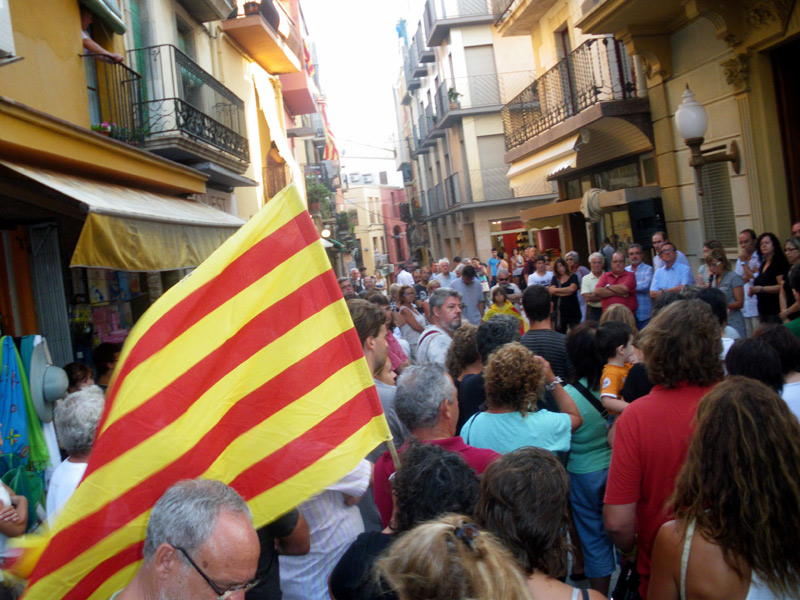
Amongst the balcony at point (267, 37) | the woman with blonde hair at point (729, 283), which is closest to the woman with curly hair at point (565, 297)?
the woman with blonde hair at point (729, 283)

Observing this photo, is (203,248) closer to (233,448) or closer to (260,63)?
(233,448)

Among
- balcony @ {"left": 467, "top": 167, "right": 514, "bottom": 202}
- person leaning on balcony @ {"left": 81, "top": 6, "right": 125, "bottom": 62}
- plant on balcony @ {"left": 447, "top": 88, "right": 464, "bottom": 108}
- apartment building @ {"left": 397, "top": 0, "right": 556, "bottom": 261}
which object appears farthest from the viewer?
balcony @ {"left": 467, "top": 167, "right": 514, "bottom": 202}

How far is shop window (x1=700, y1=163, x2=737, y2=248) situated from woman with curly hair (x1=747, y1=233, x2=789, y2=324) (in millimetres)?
2568

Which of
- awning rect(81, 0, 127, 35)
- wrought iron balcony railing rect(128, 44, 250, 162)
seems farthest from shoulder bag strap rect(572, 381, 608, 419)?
wrought iron balcony railing rect(128, 44, 250, 162)

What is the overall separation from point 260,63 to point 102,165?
38.4 feet

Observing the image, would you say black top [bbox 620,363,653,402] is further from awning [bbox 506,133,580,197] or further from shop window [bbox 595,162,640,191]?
awning [bbox 506,133,580,197]

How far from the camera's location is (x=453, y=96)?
28.3 m

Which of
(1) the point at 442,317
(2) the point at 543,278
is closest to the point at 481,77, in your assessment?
(2) the point at 543,278

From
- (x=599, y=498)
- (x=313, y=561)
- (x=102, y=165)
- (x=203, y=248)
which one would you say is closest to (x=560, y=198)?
(x=203, y=248)

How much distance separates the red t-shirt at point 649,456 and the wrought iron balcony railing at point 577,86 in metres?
9.73

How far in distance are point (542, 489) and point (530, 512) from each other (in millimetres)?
87

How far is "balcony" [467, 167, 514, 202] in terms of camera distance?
96.7ft

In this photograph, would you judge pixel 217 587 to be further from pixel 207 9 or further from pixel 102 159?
pixel 207 9

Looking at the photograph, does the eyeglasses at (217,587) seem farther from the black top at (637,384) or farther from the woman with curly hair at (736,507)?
the black top at (637,384)
